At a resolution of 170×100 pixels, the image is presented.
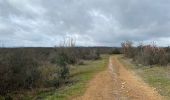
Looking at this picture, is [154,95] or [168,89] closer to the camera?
[154,95]

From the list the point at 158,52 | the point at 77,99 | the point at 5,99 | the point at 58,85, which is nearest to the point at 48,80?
the point at 58,85

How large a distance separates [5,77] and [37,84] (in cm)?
435

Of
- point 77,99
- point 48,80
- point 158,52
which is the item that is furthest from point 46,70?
point 158,52

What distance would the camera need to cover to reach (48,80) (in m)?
27.0

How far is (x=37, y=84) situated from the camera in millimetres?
25516

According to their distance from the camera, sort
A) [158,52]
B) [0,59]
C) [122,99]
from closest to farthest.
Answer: [122,99]
[0,59]
[158,52]

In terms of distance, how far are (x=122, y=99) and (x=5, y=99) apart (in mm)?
6320

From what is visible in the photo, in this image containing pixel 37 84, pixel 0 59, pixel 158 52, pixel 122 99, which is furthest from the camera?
pixel 158 52

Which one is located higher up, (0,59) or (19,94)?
(0,59)

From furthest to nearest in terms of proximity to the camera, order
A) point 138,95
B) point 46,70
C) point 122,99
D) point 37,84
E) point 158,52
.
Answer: point 158,52 → point 46,70 → point 37,84 → point 138,95 → point 122,99

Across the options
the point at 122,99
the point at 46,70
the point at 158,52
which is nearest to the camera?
the point at 122,99

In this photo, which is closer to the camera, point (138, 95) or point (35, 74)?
point (138, 95)

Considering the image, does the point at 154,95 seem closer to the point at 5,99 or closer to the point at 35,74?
the point at 5,99

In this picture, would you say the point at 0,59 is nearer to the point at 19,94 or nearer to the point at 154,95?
the point at 19,94
